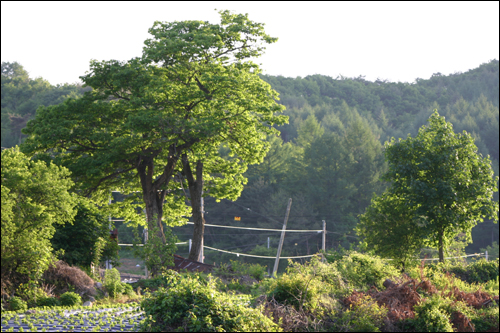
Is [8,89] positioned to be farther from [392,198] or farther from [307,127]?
[392,198]

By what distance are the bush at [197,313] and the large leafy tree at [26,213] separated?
3.75 meters

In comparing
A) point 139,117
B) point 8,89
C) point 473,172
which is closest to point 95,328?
point 139,117

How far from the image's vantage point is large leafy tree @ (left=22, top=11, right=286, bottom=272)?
1961 cm

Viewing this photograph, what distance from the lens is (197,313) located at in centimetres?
905

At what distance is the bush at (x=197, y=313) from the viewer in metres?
8.88

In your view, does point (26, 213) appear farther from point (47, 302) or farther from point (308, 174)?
point (308, 174)

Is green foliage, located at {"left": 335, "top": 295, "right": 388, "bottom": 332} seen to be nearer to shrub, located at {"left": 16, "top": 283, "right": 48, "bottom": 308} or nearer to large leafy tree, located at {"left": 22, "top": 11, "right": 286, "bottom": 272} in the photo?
shrub, located at {"left": 16, "top": 283, "right": 48, "bottom": 308}

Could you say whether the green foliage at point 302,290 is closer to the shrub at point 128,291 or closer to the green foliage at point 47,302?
the green foliage at point 47,302

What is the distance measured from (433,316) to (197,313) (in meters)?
4.82

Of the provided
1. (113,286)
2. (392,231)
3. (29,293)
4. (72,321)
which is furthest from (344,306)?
(392,231)

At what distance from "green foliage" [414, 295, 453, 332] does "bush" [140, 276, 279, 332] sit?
3125 millimetres

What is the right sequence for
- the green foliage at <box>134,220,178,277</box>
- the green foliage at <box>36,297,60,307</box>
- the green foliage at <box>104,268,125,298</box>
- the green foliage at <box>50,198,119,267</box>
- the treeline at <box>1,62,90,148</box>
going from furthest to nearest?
1. the treeline at <box>1,62,90,148</box>
2. the green foliage at <box>134,220,178,277</box>
3. the green foliage at <box>50,198,119,267</box>
4. the green foliage at <box>104,268,125,298</box>
5. the green foliage at <box>36,297,60,307</box>

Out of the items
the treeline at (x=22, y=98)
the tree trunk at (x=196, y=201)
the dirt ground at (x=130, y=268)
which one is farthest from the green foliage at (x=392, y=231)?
the treeline at (x=22, y=98)

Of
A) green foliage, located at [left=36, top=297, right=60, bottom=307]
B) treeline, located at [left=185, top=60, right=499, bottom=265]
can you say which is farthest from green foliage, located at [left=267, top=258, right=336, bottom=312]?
treeline, located at [left=185, top=60, right=499, bottom=265]
